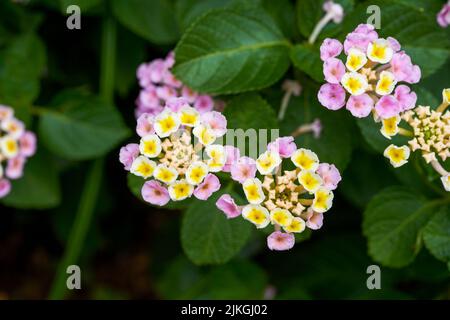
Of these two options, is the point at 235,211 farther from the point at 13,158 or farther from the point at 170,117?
the point at 13,158

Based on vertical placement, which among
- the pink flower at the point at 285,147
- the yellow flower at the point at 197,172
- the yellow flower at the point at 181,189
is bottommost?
the yellow flower at the point at 181,189

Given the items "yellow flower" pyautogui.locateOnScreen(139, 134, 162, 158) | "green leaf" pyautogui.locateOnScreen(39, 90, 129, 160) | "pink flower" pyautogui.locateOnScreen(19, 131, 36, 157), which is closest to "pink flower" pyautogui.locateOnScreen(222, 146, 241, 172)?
"yellow flower" pyautogui.locateOnScreen(139, 134, 162, 158)

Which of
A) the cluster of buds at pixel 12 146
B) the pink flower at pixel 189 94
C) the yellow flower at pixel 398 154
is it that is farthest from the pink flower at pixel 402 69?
the cluster of buds at pixel 12 146

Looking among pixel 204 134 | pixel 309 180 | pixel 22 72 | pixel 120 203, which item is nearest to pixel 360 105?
pixel 309 180

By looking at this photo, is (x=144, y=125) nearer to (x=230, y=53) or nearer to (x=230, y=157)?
(x=230, y=157)

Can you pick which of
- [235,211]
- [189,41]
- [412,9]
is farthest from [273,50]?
[235,211]

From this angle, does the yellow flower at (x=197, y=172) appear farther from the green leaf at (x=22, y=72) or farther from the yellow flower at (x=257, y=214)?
the green leaf at (x=22, y=72)
